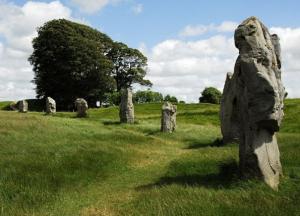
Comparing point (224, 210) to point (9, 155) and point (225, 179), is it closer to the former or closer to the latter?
point (225, 179)

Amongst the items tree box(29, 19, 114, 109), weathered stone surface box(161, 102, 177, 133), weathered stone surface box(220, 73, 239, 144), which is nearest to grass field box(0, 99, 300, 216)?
weathered stone surface box(220, 73, 239, 144)

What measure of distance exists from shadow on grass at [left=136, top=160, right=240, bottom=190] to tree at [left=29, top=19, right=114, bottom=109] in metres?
67.0

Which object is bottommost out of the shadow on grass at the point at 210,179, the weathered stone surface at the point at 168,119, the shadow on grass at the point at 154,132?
the shadow on grass at the point at 210,179

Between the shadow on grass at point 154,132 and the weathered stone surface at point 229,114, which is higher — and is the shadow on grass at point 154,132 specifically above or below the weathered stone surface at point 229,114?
below

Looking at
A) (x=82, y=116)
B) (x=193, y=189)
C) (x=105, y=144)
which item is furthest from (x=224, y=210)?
(x=82, y=116)

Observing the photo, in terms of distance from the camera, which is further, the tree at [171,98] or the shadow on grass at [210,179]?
the tree at [171,98]

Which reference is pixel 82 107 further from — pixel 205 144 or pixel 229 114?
pixel 229 114

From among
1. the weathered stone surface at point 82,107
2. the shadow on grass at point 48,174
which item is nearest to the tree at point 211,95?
the weathered stone surface at point 82,107

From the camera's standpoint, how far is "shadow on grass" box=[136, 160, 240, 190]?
15.4 m

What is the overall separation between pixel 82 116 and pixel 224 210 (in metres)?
39.7

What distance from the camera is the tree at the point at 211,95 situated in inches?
4035

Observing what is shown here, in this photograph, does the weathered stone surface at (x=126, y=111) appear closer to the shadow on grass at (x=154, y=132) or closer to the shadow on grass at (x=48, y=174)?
the shadow on grass at (x=154, y=132)

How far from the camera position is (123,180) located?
18234 mm

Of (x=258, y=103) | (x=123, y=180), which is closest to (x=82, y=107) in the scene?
(x=123, y=180)
